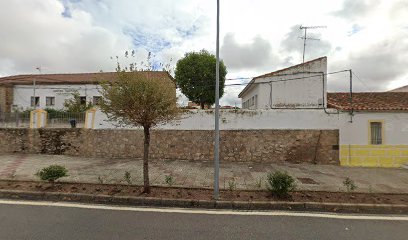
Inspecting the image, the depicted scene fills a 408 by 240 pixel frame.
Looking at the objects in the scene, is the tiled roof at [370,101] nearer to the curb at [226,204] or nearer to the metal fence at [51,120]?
the curb at [226,204]

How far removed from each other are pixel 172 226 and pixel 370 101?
12938 millimetres

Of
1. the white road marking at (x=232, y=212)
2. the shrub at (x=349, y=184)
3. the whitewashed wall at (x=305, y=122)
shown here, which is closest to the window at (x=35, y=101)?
the whitewashed wall at (x=305, y=122)

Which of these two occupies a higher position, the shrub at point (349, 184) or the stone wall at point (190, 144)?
the stone wall at point (190, 144)

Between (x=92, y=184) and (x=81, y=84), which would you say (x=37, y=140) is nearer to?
(x=92, y=184)

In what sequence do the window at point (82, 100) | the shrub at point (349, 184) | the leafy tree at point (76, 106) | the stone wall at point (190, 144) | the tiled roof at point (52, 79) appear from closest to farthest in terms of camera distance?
the shrub at point (349, 184) → the stone wall at point (190, 144) → the leafy tree at point (76, 106) → the window at point (82, 100) → the tiled roof at point (52, 79)

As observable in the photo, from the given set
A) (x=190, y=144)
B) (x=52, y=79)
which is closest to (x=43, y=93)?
(x=52, y=79)

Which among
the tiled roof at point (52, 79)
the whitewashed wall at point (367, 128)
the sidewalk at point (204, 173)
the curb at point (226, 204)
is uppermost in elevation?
the tiled roof at point (52, 79)

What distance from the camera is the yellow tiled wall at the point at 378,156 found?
1194 cm

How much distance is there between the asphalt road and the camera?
14.6 feet

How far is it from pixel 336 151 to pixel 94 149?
1196cm

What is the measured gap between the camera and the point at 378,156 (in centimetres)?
1196

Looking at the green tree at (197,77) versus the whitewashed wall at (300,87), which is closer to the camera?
the whitewashed wall at (300,87)

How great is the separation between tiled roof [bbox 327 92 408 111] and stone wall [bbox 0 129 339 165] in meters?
1.76

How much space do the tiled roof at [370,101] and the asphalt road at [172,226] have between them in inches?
318
